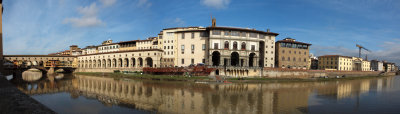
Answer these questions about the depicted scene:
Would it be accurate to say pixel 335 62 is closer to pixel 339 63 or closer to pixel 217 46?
pixel 339 63

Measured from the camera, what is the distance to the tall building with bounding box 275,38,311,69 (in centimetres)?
6062

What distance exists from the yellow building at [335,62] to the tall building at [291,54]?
35.0m

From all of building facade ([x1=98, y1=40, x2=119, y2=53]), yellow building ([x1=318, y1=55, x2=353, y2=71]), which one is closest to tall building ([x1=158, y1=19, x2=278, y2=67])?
building facade ([x1=98, y1=40, x2=119, y2=53])

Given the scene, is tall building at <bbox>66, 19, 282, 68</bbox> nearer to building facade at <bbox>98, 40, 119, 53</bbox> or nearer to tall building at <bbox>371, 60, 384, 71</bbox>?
building facade at <bbox>98, 40, 119, 53</bbox>

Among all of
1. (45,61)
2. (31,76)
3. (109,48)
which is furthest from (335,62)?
(45,61)

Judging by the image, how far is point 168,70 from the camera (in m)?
48.3

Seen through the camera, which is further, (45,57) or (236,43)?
(45,57)

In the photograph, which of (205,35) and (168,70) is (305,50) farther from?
(168,70)

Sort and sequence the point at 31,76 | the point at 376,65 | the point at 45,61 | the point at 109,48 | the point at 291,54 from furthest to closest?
the point at 376,65 → the point at 109,48 → the point at 45,61 → the point at 291,54 → the point at 31,76

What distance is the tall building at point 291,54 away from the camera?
60.6 meters

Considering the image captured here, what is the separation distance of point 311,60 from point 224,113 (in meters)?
98.4

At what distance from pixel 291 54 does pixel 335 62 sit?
4199cm

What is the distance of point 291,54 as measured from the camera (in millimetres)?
62031

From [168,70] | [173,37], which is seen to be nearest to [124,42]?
[173,37]
